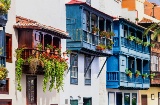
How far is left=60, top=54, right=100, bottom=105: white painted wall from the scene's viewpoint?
3697 centimetres

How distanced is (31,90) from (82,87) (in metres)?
8.26

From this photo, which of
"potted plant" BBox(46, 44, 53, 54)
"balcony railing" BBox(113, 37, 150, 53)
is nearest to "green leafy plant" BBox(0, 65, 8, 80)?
"potted plant" BBox(46, 44, 53, 54)

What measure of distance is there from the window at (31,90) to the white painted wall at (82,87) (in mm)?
3820

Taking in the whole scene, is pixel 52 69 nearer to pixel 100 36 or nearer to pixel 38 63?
pixel 38 63

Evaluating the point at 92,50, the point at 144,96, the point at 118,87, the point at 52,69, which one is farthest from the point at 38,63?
the point at 144,96

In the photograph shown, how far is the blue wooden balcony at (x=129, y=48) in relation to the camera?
45.2m

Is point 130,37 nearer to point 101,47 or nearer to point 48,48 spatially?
point 101,47

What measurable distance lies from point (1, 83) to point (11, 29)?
10.6 ft

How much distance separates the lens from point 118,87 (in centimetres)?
4503

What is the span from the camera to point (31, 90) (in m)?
32.1

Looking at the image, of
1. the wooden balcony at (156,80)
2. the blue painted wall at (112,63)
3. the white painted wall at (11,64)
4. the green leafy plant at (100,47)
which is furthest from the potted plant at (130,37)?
the white painted wall at (11,64)

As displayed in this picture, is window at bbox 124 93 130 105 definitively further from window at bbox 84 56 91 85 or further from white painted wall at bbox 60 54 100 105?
window at bbox 84 56 91 85

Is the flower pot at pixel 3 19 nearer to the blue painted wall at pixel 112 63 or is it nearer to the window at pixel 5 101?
the window at pixel 5 101

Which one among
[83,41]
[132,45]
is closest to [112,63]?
[132,45]
